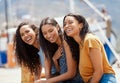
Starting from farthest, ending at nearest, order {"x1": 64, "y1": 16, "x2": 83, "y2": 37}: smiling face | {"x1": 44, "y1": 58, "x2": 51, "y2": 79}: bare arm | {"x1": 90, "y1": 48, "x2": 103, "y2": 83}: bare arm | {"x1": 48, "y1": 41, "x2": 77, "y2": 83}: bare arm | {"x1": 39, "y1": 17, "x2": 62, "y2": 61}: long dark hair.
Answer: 1. {"x1": 44, "y1": 58, "x2": 51, "y2": 79}: bare arm
2. {"x1": 39, "y1": 17, "x2": 62, "y2": 61}: long dark hair
3. {"x1": 48, "y1": 41, "x2": 77, "y2": 83}: bare arm
4. {"x1": 64, "y1": 16, "x2": 83, "y2": 37}: smiling face
5. {"x1": 90, "y1": 48, "x2": 103, "y2": 83}: bare arm

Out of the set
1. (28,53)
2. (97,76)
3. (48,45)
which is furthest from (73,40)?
(28,53)

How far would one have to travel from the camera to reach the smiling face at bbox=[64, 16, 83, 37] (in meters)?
4.82

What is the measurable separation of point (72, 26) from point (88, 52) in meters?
0.33

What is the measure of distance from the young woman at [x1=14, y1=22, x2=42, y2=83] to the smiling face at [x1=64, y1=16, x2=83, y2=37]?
631mm

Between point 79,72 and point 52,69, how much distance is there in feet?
1.64

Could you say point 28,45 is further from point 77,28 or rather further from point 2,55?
point 2,55

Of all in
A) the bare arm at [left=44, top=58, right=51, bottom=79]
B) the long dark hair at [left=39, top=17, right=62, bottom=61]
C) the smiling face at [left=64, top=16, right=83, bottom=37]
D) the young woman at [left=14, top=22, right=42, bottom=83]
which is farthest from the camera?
the young woman at [left=14, top=22, right=42, bottom=83]

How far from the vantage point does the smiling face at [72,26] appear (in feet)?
15.8

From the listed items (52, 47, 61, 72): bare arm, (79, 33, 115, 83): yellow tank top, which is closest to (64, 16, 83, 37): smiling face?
(79, 33, 115, 83): yellow tank top

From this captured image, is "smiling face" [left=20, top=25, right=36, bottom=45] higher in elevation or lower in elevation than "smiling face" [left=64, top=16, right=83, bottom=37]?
lower

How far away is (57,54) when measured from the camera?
17.2 ft

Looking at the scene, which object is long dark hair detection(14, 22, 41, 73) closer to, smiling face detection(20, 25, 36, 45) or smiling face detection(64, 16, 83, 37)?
smiling face detection(20, 25, 36, 45)

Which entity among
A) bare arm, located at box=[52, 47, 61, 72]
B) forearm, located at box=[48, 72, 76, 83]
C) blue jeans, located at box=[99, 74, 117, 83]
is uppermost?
bare arm, located at box=[52, 47, 61, 72]

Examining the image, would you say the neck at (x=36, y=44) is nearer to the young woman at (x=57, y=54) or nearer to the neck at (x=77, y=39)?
the young woman at (x=57, y=54)
